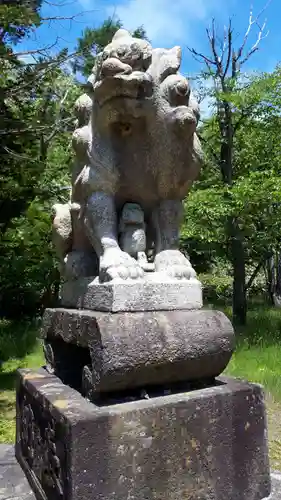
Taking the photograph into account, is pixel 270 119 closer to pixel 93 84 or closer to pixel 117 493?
pixel 93 84

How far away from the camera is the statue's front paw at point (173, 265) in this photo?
222 centimetres

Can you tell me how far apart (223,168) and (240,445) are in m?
7.74

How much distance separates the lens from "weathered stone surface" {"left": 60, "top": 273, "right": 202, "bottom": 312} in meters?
2.03

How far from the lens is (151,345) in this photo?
1.91 meters

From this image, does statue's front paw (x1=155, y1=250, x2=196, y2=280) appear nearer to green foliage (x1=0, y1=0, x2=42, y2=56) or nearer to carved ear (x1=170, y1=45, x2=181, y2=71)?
carved ear (x1=170, y1=45, x2=181, y2=71)

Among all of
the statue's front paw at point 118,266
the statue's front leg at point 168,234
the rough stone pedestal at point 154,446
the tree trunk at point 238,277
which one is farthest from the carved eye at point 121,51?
the tree trunk at point 238,277

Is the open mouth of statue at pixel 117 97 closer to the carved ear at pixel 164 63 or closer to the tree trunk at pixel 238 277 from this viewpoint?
the carved ear at pixel 164 63

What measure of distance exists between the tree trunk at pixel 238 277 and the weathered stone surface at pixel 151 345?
666 cm

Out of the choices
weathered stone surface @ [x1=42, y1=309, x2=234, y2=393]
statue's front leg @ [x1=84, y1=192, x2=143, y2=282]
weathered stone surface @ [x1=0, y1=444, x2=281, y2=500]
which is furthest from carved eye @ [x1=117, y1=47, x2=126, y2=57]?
weathered stone surface @ [x1=0, y1=444, x2=281, y2=500]

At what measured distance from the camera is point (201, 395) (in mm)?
2012

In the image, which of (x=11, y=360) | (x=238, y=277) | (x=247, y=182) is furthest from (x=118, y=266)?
(x=238, y=277)

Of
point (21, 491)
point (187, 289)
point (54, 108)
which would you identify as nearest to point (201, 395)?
point (187, 289)

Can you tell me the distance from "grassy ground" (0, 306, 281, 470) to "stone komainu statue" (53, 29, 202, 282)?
206 centimetres

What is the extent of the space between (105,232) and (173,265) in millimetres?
399
